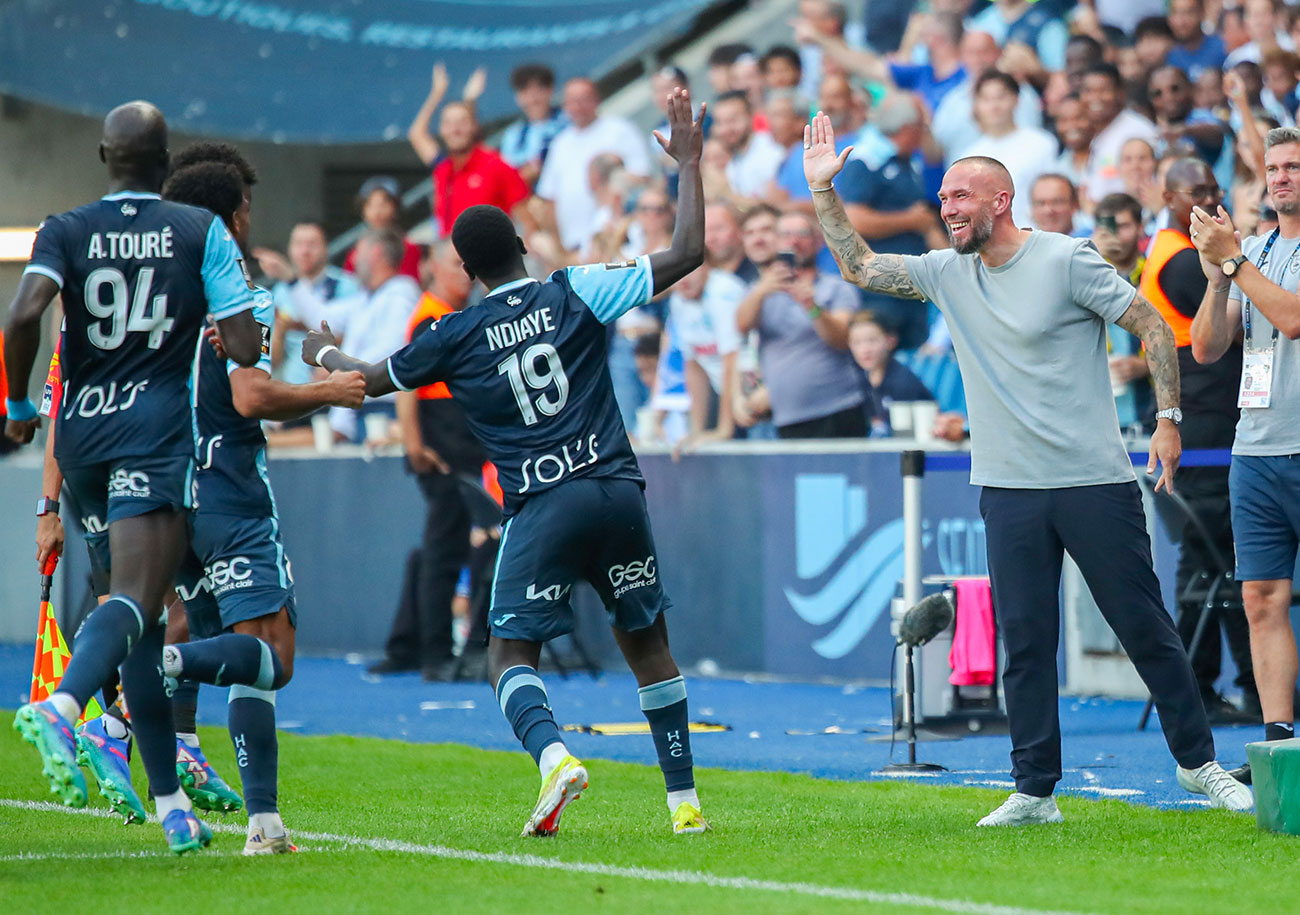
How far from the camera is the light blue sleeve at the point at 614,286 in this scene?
6.56m

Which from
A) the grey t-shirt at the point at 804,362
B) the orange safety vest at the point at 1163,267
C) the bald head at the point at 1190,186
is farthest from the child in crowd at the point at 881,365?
the bald head at the point at 1190,186

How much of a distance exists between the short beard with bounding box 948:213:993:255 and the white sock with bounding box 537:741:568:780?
2.20 meters

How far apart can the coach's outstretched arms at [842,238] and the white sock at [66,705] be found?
10.1 ft

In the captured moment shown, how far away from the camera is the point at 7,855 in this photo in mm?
6387

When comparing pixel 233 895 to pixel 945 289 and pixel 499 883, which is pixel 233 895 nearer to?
pixel 499 883

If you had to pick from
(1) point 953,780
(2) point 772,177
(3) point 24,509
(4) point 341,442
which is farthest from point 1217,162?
(3) point 24,509

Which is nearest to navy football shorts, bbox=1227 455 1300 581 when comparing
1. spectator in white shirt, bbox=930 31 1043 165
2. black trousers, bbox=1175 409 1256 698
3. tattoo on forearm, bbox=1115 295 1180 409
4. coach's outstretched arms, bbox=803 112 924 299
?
tattoo on forearm, bbox=1115 295 1180 409

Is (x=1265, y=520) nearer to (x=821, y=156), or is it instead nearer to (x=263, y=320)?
(x=821, y=156)

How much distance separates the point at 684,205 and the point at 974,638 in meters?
3.89

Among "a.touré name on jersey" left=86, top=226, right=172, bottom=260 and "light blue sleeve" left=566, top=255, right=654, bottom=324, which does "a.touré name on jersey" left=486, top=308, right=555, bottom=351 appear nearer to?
"light blue sleeve" left=566, top=255, right=654, bottom=324

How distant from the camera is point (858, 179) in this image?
13.9m

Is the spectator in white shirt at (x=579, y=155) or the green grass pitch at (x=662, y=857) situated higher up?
the spectator in white shirt at (x=579, y=155)

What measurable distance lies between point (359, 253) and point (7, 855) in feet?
35.2

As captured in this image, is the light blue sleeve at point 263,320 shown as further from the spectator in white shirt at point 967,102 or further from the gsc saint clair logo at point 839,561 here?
the spectator in white shirt at point 967,102
